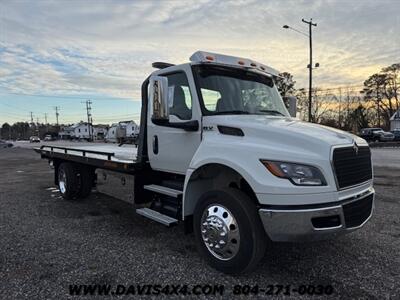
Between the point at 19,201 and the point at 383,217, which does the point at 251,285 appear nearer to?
the point at 383,217

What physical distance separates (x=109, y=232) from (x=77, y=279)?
5.65 feet

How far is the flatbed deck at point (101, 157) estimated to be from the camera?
5582mm

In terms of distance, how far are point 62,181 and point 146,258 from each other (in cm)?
453

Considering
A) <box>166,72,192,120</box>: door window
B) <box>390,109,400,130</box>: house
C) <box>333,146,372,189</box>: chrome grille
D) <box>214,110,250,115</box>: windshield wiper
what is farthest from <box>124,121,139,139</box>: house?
<box>390,109,400,130</box>: house

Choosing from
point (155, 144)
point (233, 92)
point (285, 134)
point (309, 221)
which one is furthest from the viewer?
point (155, 144)

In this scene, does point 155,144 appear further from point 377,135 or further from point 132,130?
point 377,135

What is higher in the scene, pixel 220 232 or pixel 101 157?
pixel 101 157

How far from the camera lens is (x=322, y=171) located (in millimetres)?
3451

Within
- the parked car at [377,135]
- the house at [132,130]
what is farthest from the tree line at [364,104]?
the house at [132,130]

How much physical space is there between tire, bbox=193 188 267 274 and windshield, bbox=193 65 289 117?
116 cm

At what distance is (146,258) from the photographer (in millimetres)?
4512

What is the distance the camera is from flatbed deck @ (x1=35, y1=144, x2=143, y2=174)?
5582 mm

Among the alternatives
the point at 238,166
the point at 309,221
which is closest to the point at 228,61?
the point at 238,166

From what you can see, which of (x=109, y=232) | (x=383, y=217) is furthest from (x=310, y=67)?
(x=109, y=232)
